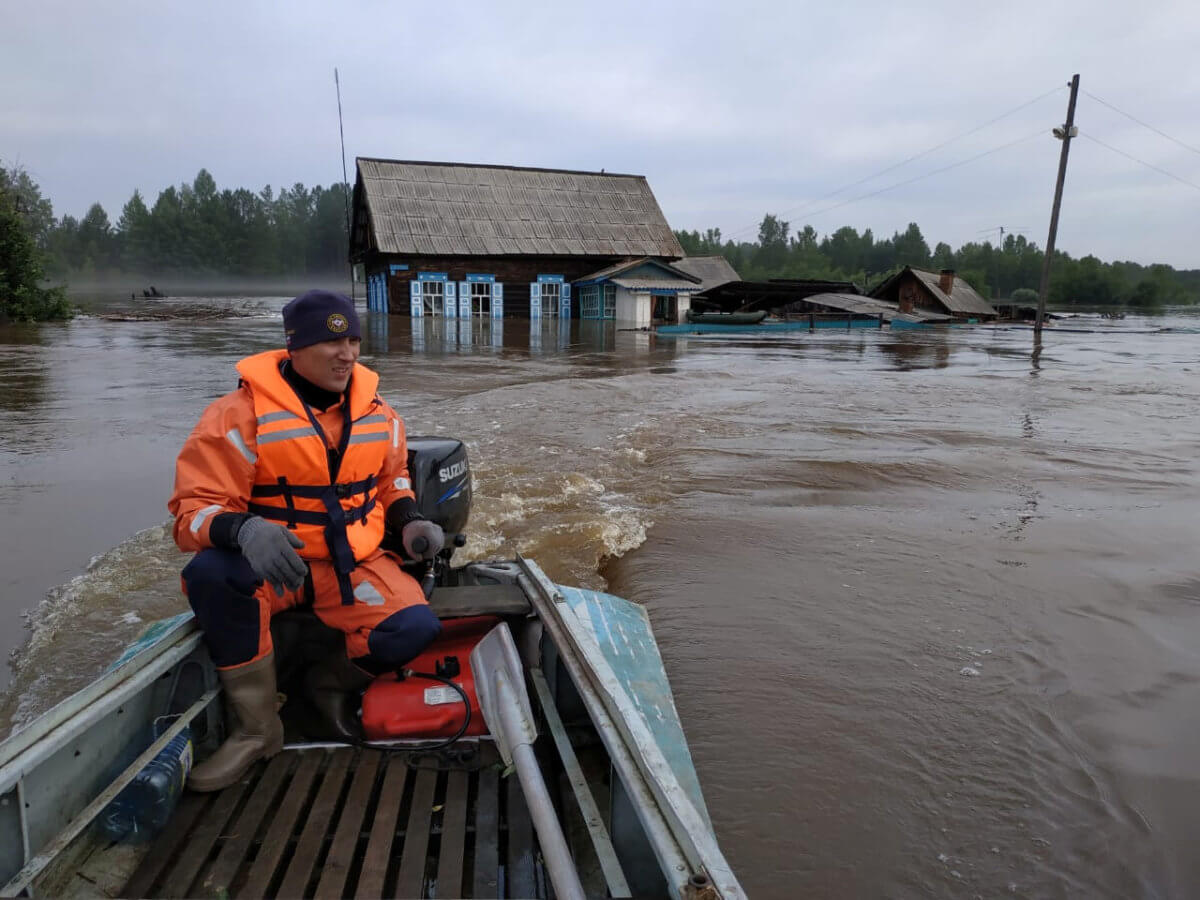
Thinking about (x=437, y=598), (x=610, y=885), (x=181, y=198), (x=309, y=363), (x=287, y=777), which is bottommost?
(x=287, y=777)

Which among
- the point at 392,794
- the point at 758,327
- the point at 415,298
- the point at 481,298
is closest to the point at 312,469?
the point at 392,794

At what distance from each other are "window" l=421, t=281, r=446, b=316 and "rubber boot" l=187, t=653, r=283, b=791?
32472 mm

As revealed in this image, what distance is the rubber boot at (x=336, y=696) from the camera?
9.09 feet

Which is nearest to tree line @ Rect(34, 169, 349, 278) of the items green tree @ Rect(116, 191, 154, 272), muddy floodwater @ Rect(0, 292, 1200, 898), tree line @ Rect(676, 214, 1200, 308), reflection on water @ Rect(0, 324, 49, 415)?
green tree @ Rect(116, 191, 154, 272)

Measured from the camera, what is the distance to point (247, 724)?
8.39 ft

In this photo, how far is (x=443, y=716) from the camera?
Result: 108 inches

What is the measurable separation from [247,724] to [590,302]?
3344 cm

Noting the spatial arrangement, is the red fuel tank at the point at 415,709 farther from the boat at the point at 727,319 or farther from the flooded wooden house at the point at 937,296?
the flooded wooden house at the point at 937,296

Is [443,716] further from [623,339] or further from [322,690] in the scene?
[623,339]

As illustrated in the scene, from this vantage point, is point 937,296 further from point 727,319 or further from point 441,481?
point 441,481

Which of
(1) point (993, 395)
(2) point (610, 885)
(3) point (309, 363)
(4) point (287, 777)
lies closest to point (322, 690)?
(4) point (287, 777)

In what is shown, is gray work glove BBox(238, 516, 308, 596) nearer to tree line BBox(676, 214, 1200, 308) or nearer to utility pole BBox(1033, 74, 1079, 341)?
utility pole BBox(1033, 74, 1079, 341)

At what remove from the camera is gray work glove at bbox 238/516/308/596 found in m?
2.29

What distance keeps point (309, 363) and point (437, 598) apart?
3.21ft
